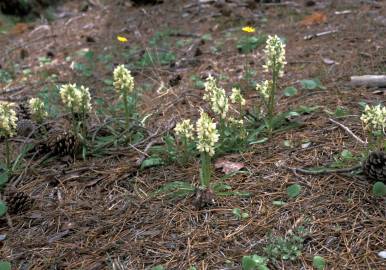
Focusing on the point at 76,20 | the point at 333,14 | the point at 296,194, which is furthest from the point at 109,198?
the point at 76,20

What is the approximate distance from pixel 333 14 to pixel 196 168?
3.70 m

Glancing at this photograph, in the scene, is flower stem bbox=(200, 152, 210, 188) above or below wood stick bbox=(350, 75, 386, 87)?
above

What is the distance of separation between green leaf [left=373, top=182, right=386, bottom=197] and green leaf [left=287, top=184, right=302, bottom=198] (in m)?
0.40

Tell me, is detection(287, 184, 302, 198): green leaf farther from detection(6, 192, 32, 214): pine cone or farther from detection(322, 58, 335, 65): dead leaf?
detection(322, 58, 335, 65): dead leaf

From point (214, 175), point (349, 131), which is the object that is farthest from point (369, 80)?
point (214, 175)

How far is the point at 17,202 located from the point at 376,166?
6.84 feet

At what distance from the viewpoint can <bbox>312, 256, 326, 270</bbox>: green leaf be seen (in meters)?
2.13

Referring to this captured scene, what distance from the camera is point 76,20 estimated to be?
6.98 meters

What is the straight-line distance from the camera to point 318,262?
2.14m

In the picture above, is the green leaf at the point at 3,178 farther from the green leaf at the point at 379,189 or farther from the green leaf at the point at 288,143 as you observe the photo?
the green leaf at the point at 379,189

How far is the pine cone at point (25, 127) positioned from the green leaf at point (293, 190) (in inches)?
82.2

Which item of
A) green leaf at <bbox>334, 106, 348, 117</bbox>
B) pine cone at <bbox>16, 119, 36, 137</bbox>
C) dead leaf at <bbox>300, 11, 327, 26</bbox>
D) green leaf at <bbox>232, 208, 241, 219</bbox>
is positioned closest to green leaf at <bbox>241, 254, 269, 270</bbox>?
green leaf at <bbox>232, 208, 241, 219</bbox>

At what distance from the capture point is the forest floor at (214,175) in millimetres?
2326

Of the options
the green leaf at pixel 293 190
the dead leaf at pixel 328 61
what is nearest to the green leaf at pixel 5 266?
the green leaf at pixel 293 190
